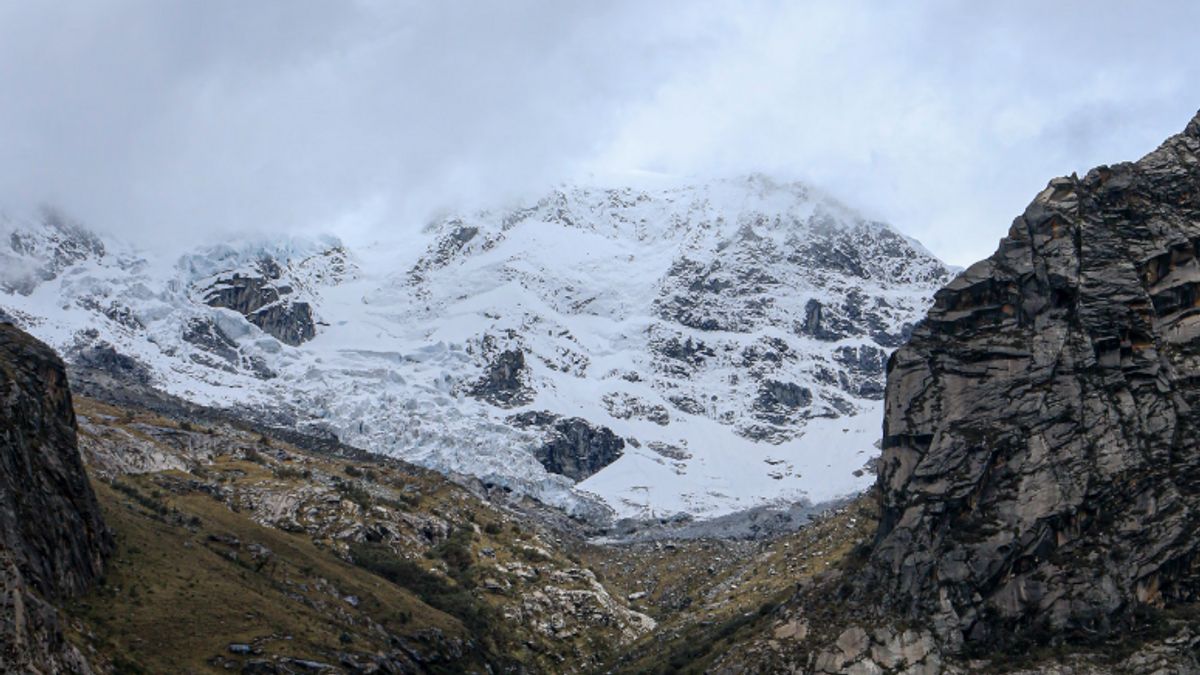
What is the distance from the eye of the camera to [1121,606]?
323 feet

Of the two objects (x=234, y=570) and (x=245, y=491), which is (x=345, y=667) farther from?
(x=245, y=491)

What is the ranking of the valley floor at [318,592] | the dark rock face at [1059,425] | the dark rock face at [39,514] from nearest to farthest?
the dark rock face at [39,514], the dark rock face at [1059,425], the valley floor at [318,592]

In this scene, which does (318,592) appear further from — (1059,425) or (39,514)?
(1059,425)

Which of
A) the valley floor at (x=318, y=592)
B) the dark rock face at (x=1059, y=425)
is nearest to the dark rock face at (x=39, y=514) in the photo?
the valley floor at (x=318, y=592)

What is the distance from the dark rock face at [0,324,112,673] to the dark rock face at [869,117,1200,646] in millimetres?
72215

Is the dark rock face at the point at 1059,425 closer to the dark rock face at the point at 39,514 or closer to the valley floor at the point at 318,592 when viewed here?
the valley floor at the point at 318,592

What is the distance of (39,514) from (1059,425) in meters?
92.9

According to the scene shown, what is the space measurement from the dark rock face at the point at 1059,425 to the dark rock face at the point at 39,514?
2843 inches

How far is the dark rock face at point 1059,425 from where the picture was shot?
102 m

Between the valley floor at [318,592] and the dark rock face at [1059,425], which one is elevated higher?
the dark rock face at [1059,425]

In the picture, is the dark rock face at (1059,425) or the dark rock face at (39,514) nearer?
the dark rock face at (39,514)

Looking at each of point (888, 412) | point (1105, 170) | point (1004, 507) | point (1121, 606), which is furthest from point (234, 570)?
point (1105, 170)

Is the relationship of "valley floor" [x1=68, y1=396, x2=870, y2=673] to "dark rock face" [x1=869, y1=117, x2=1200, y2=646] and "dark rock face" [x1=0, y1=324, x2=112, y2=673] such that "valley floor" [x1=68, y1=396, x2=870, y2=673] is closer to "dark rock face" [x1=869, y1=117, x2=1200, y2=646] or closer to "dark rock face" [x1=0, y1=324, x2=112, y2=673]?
"dark rock face" [x1=0, y1=324, x2=112, y2=673]

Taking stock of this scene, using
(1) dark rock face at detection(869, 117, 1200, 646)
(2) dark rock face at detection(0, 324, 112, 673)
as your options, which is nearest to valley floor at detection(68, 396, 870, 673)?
(2) dark rock face at detection(0, 324, 112, 673)
